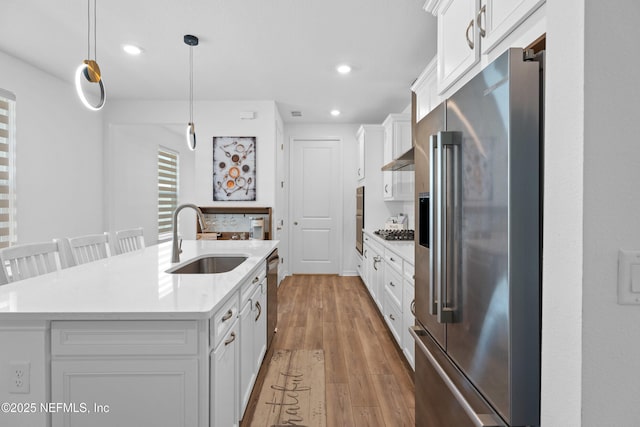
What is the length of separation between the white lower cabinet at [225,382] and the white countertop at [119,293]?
0.66ft

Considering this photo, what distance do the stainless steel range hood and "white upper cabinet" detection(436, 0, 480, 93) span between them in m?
1.31

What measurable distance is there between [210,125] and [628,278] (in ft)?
15.7

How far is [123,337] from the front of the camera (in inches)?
47.1

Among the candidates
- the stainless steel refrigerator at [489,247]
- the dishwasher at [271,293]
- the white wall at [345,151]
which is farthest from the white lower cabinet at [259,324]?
the white wall at [345,151]

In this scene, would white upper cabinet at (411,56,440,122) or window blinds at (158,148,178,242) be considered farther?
window blinds at (158,148,178,242)

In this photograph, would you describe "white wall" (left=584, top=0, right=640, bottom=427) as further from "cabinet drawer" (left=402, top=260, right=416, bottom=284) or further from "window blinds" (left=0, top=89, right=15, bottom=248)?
"window blinds" (left=0, top=89, right=15, bottom=248)

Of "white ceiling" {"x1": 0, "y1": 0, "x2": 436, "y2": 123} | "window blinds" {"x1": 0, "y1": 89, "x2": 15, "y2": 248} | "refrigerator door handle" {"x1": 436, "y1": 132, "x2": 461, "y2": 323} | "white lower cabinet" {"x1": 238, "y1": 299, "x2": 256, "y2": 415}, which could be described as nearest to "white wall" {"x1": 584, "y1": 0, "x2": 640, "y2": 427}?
"refrigerator door handle" {"x1": 436, "y1": 132, "x2": 461, "y2": 323}

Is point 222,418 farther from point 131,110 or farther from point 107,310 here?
point 131,110

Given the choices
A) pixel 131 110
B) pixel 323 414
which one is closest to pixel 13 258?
pixel 323 414

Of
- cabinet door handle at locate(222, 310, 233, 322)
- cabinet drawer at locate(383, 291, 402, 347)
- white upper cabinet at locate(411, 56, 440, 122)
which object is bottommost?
cabinet drawer at locate(383, 291, 402, 347)

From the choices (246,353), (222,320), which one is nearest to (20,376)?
(222,320)

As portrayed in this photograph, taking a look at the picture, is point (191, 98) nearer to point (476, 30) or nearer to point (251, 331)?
point (251, 331)

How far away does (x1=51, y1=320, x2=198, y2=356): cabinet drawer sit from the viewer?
1182 mm

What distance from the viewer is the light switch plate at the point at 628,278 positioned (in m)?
0.72
